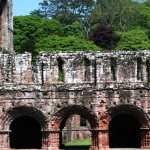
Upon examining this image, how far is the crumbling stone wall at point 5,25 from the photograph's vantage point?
44.8m

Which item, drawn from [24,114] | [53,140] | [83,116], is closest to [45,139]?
[53,140]

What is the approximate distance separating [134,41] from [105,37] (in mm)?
3700

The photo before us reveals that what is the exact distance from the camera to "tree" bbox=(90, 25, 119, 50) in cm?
7250

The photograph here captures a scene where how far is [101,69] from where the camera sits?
35750 mm

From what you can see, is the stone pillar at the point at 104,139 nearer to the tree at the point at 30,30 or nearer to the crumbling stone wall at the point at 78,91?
the crumbling stone wall at the point at 78,91

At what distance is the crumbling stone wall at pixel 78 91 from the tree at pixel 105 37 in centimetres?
3653

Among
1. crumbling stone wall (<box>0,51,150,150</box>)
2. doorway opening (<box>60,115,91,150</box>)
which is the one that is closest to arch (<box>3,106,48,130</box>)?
crumbling stone wall (<box>0,51,150,150</box>)

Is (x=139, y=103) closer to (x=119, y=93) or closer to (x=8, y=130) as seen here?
(x=119, y=93)

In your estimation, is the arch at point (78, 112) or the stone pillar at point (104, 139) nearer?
the stone pillar at point (104, 139)

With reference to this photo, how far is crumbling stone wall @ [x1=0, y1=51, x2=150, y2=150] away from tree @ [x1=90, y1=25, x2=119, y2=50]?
120 feet

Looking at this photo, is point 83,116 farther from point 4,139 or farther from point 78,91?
point 4,139

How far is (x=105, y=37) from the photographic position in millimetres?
73562

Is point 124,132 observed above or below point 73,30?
below

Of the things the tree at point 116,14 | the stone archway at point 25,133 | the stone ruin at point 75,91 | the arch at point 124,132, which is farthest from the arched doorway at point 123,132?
the tree at point 116,14
